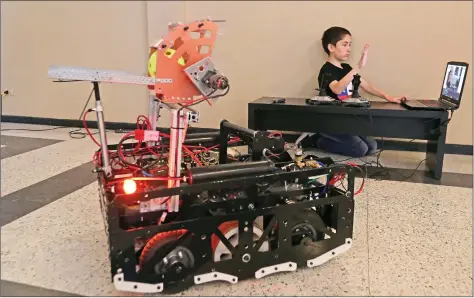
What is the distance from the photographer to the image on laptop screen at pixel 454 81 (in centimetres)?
258

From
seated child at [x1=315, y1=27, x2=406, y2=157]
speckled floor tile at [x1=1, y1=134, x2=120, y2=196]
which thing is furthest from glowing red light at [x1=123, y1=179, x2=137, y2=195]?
seated child at [x1=315, y1=27, x2=406, y2=157]

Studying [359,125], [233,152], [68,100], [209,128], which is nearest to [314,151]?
[359,125]

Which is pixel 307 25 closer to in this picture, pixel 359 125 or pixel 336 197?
pixel 359 125

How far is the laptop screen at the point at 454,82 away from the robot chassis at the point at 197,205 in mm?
1535

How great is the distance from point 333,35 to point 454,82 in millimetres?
932

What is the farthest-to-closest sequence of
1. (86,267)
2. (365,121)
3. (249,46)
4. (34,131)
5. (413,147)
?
(34,131) → (249,46) → (413,147) → (365,121) → (86,267)

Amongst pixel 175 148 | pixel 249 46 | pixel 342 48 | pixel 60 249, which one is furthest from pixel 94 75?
pixel 249 46

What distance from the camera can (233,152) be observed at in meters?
1.92

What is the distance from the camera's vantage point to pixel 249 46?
355 cm

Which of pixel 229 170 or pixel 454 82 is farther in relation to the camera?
pixel 454 82

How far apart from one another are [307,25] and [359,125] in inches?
42.1

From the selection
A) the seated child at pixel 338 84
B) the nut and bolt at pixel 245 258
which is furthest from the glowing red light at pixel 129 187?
the seated child at pixel 338 84

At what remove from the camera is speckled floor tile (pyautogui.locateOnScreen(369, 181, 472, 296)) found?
144 cm

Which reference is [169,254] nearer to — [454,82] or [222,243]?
[222,243]
